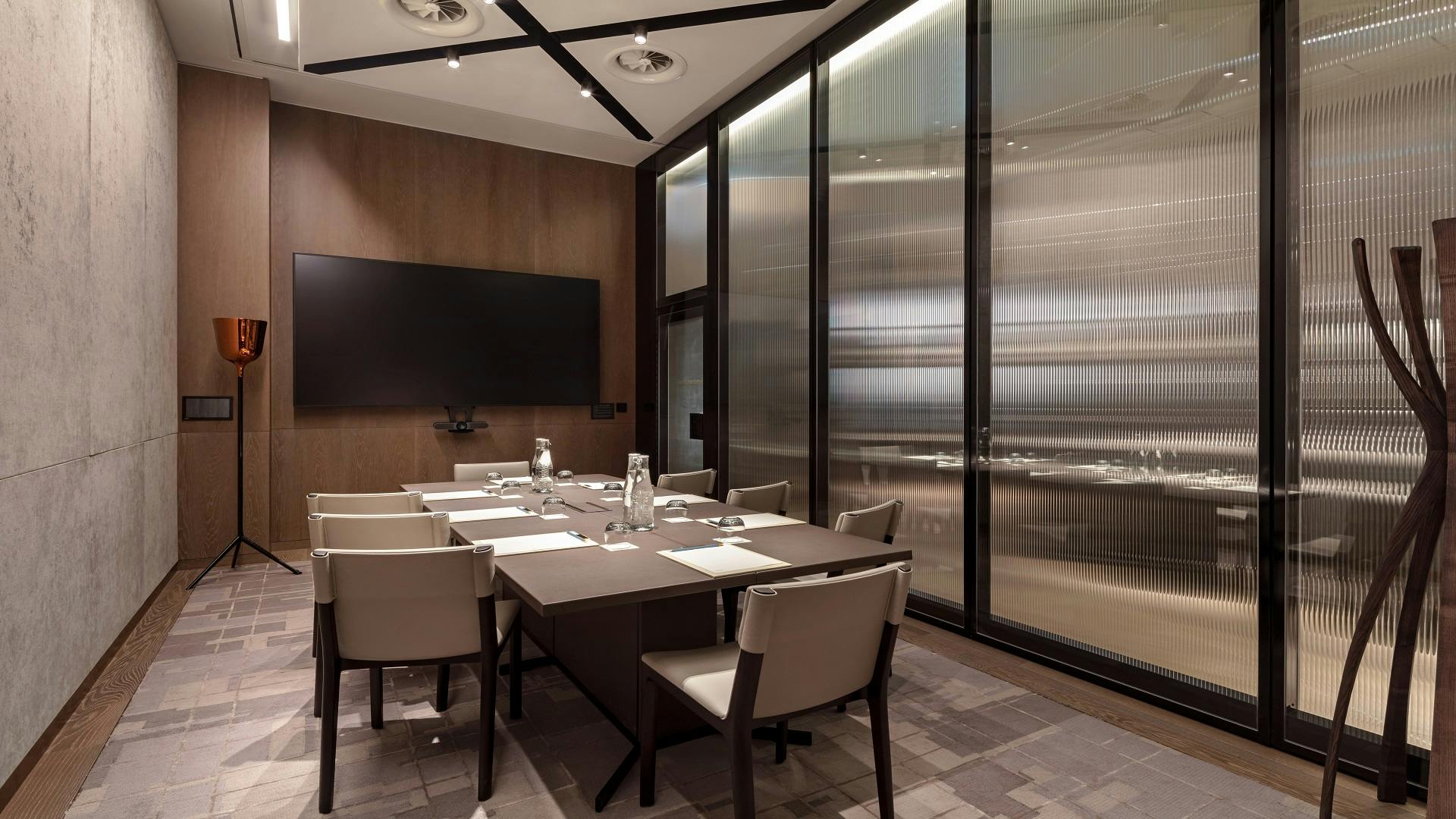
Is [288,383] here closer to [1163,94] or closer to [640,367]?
[640,367]

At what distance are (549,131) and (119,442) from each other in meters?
4.09

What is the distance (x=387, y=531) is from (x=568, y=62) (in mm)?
3491

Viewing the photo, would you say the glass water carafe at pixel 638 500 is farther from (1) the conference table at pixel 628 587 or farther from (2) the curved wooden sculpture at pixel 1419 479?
(2) the curved wooden sculpture at pixel 1419 479

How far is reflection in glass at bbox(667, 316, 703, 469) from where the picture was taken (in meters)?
6.22

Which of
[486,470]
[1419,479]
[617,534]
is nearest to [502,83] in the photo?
[486,470]

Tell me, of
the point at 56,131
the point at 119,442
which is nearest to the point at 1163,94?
the point at 56,131

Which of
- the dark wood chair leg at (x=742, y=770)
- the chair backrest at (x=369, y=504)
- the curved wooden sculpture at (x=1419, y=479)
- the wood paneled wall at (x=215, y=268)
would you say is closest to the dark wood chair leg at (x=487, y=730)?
the dark wood chair leg at (x=742, y=770)

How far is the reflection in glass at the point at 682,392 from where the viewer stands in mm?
6223

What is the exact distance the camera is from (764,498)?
3543 millimetres

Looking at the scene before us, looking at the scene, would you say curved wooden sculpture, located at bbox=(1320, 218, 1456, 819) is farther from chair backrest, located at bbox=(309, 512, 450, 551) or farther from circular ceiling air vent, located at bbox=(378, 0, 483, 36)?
circular ceiling air vent, located at bbox=(378, 0, 483, 36)

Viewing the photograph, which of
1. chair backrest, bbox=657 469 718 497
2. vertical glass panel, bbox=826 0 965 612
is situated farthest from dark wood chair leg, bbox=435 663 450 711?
vertical glass panel, bbox=826 0 965 612

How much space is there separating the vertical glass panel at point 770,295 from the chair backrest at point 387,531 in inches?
104

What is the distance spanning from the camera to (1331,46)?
2.40 m

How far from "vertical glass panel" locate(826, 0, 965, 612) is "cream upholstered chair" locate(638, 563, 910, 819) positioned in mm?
1937
